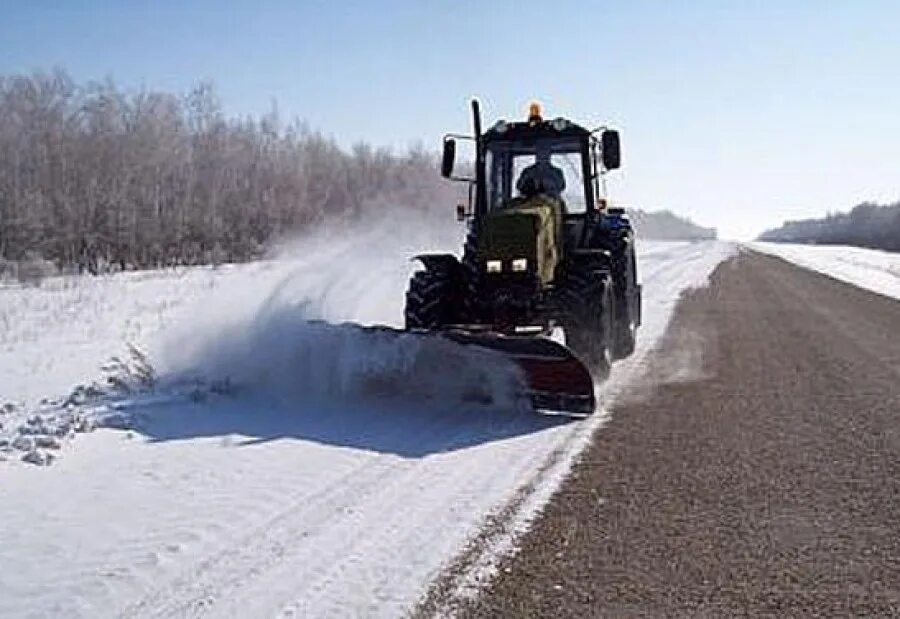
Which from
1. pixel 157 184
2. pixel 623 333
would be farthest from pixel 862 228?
pixel 623 333

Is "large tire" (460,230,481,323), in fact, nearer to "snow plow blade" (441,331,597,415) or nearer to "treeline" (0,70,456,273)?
"snow plow blade" (441,331,597,415)

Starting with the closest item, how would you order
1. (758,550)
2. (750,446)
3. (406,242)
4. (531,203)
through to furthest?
1. (758,550)
2. (750,446)
3. (531,203)
4. (406,242)

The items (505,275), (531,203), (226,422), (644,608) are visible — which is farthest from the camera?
(531,203)

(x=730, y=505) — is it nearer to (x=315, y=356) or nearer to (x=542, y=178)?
(x=315, y=356)

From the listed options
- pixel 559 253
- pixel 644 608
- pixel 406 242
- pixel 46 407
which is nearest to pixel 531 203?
pixel 559 253

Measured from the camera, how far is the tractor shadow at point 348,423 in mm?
8133

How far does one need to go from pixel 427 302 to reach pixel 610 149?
256 cm

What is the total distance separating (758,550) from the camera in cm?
547

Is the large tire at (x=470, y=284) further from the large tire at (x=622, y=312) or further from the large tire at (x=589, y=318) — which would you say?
the large tire at (x=622, y=312)

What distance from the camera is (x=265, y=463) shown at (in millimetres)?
7363

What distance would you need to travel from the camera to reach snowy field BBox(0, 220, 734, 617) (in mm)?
5000

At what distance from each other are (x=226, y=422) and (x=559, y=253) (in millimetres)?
4355

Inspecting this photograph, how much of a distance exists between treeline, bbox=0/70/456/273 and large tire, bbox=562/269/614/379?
2989 cm

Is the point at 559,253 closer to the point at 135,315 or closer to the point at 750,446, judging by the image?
the point at 750,446
